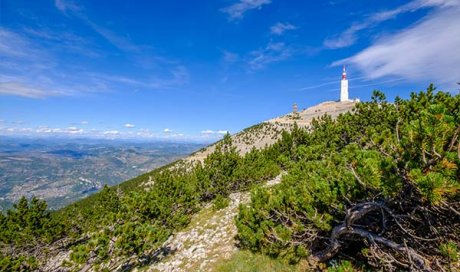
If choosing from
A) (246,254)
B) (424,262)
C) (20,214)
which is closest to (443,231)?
(424,262)

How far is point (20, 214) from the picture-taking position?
1091 inches

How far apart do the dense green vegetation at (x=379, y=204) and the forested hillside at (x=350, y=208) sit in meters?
0.03

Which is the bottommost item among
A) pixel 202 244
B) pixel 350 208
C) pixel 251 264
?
pixel 202 244

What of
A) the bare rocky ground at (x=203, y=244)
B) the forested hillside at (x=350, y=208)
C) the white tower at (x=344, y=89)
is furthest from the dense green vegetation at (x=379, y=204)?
the white tower at (x=344, y=89)

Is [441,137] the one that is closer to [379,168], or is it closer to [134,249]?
[379,168]

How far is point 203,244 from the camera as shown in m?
17.1

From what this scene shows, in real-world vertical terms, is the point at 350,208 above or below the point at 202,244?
above

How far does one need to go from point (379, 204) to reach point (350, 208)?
117 cm

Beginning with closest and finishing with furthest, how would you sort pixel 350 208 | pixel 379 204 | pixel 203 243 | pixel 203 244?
1. pixel 379 204
2. pixel 350 208
3. pixel 203 244
4. pixel 203 243

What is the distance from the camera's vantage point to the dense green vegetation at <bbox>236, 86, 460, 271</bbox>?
5.76m

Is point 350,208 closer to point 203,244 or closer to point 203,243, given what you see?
point 203,244

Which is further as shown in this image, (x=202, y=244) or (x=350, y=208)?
(x=202, y=244)

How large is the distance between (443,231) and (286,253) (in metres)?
6.06

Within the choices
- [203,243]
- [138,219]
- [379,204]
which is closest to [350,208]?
[379,204]
